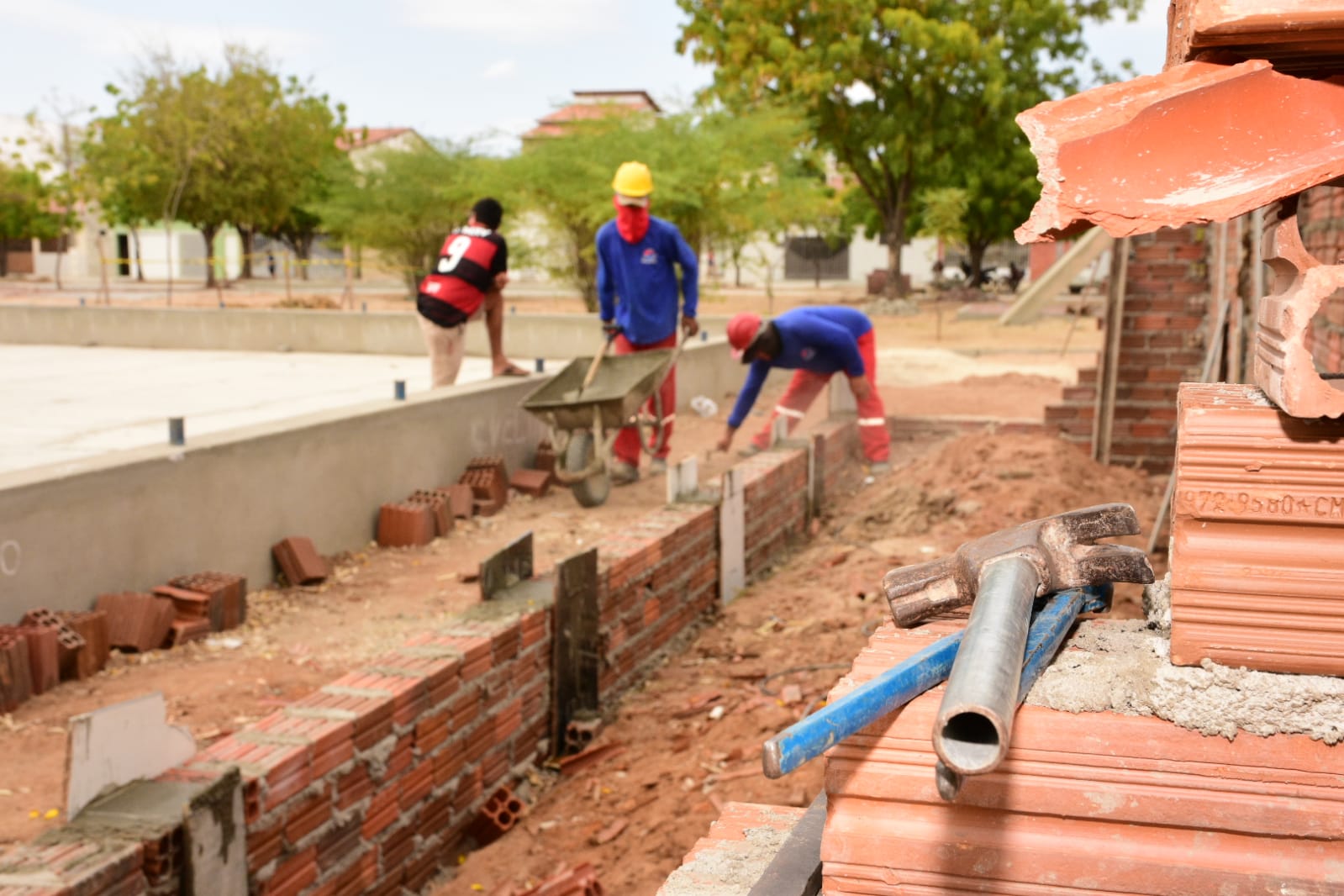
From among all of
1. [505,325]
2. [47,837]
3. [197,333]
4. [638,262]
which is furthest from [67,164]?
[47,837]

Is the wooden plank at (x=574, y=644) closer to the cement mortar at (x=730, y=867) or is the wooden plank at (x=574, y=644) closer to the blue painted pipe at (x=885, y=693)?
the cement mortar at (x=730, y=867)

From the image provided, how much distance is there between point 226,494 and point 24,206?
3764cm

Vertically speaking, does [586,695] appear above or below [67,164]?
below

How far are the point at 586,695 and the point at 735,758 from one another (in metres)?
0.85

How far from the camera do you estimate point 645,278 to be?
8.23 meters

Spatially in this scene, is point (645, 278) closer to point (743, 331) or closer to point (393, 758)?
point (743, 331)

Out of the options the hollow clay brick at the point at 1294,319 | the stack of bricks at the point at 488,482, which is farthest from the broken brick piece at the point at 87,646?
the hollow clay brick at the point at 1294,319

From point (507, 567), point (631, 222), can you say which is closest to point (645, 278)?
point (631, 222)

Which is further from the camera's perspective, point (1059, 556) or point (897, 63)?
point (897, 63)

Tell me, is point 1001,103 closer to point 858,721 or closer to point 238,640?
point 238,640

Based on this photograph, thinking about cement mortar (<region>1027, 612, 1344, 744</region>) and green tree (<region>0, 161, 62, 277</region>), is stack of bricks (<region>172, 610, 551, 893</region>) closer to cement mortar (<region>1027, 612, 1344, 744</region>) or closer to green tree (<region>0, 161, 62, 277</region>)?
cement mortar (<region>1027, 612, 1344, 744</region>)

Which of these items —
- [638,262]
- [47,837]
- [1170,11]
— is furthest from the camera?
[638,262]

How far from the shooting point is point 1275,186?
1378mm

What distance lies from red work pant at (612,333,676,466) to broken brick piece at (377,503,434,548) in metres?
1.70
